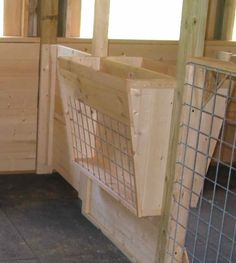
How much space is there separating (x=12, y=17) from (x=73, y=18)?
39cm

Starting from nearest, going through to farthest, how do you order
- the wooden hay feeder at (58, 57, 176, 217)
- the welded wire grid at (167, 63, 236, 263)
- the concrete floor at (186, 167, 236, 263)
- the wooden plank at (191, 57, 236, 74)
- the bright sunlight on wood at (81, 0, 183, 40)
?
the wooden plank at (191, 57, 236, 74) < the welded wire grid at (167, 63, 236, 263) < the wooden hay feeder at (58, 57, 176, 217) < the concrete floor at (186, 167, 236, 263) < the bright sunlight on wood at (81, 0, 183, 40)

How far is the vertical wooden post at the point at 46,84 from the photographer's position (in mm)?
3314

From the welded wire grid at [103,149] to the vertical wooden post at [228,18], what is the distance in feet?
5.72

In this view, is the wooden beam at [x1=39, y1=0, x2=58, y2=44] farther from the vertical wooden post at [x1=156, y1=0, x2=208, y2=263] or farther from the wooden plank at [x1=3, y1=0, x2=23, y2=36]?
the vertical wooden post at [x1=156, y1=0, x2=208, y2=263]

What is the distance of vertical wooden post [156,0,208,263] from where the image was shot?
1.87 m

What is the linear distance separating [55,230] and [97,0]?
3.78ft

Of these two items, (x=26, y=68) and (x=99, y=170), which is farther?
(x=26, y=68)

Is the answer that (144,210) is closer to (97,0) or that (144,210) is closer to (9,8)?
(97,0)

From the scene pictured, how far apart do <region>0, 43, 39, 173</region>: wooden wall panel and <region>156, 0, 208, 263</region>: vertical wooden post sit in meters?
1.57

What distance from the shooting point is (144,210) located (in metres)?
2.10

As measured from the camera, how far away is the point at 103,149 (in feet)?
8.25

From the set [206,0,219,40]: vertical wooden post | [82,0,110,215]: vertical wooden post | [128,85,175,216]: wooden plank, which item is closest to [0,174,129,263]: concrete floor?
→ [128,85,175,216]: wooden plank

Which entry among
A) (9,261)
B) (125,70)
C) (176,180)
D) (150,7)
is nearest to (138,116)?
(176,180)

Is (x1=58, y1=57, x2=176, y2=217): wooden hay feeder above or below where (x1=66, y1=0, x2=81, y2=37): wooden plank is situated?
below
